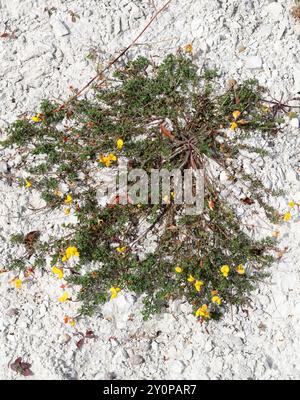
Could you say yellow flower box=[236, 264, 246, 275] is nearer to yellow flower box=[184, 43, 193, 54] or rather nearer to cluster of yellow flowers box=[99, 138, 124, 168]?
cluster of yellow flowers box=[99, 138, 124, 168]

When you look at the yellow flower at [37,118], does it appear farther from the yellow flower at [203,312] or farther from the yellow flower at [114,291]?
the yellow flower at [203,312]

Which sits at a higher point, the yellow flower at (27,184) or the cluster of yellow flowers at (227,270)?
the yellow flower at (27,184)

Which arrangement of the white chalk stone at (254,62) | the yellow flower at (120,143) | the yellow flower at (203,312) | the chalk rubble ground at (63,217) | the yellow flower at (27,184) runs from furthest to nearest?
the white chalk stone at (254,62) → the yellow flower at (27,184) → the yellow flower at (120,143) → the chalk rubble ground at (63,217) → the yellow flower at (203,312)

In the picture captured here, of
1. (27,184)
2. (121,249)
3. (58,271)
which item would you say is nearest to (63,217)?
(27,184)

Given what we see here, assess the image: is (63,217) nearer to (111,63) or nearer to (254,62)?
(111,63)

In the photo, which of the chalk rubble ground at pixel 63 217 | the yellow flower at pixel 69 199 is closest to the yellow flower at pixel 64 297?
the chalk rubble ground at pixel 63 217
